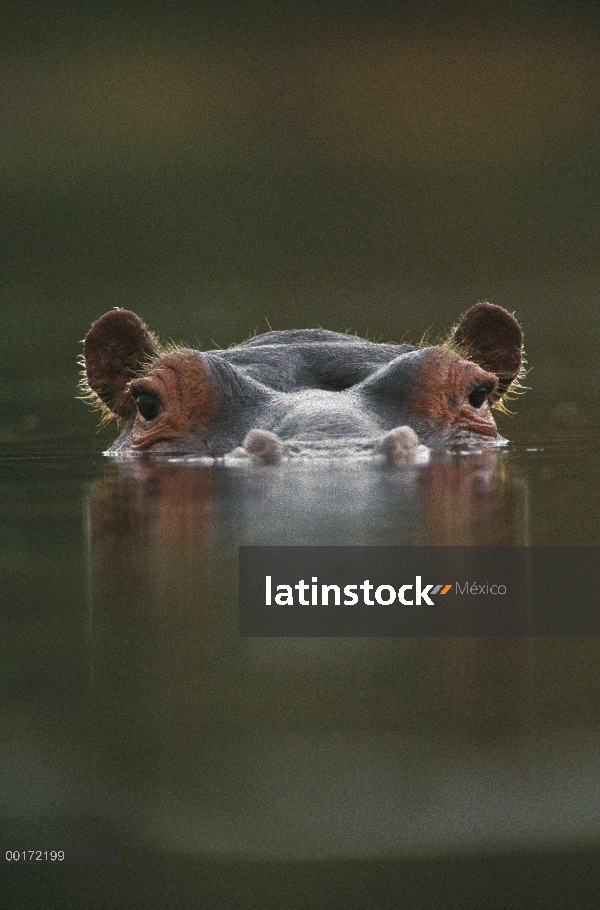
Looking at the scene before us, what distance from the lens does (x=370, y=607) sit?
2375 millimetres

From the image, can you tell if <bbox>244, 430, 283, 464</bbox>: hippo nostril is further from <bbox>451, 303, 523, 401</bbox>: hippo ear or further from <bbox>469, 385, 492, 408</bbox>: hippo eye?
<bbox>451, 303, 523, 401</bbox>: hippo ear

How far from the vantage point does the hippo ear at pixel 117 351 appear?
6016mm

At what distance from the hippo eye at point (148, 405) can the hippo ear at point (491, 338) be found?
72.5 inches

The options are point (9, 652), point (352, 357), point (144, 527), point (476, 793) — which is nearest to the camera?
point (476, 793)

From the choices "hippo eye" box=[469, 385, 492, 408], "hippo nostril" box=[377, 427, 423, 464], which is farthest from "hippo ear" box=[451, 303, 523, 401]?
"hippo nostril" box=[377, 427, 423, 464]

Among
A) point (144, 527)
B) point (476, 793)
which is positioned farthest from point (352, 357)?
point (476, 793)

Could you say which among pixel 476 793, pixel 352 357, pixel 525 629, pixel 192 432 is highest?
pixel 352 357

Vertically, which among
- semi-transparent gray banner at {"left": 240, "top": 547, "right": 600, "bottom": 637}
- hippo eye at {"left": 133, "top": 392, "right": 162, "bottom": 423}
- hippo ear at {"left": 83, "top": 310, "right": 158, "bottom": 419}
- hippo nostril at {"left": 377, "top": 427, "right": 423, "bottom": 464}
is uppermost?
hippo ear at {"left": 83, "top": 310, "right": 158, "bottom": 419}

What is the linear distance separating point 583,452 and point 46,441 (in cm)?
389

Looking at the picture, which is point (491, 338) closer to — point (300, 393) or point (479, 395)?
point (479, 395)

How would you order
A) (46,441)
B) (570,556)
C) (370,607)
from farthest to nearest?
1. (46,441)
2. (570,556)
3. (370,607)

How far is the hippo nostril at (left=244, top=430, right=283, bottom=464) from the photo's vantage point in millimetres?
4776

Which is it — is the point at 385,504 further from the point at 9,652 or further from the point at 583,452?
the point at 583,452

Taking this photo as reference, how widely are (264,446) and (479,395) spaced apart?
1431 millimetres
